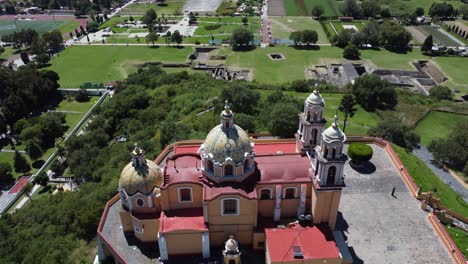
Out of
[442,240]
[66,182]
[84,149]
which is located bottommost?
[66,182]

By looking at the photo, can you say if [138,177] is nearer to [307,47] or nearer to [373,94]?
[373,94]

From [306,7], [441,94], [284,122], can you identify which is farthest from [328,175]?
[306,7]

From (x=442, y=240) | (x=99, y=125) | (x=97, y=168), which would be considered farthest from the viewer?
(x=99, y=125)

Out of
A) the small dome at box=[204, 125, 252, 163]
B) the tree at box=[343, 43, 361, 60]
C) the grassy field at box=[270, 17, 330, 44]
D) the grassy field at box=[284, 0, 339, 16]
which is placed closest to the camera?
the small dome at box=[204, 125, 252, 163]

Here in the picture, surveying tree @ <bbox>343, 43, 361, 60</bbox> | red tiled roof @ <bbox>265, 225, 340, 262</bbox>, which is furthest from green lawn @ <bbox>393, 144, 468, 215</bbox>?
tree @ <bbox>343, 43, 361, 60</bbox>

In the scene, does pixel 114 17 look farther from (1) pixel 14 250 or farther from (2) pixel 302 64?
(1) pixel 14 250

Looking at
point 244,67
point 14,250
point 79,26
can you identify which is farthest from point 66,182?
point 79,26

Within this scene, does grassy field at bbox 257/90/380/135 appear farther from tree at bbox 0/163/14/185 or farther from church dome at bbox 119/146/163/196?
tree at bbox 0/163/14/185
